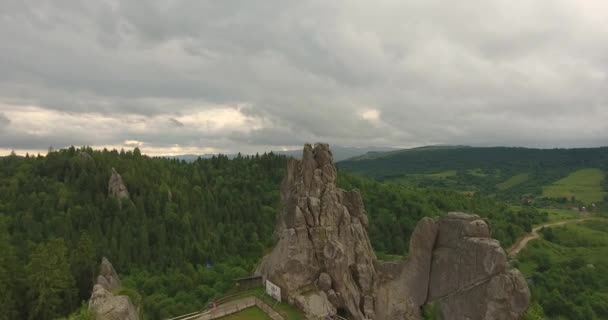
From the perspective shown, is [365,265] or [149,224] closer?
[365,265]

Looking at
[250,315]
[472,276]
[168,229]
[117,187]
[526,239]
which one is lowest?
[526,239]

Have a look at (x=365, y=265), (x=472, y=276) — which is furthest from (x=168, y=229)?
(x=472, y=276)

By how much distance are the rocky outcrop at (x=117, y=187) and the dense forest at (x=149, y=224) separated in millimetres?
2625

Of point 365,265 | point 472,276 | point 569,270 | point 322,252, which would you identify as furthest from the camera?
point 569,270

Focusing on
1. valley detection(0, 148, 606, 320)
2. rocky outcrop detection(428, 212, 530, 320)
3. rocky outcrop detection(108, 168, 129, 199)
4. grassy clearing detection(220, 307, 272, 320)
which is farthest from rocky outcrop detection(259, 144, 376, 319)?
rocky outcrop detection(108, 168, 129, 199)

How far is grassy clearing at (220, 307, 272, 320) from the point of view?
3956 cm

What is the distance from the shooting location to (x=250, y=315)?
40281mm

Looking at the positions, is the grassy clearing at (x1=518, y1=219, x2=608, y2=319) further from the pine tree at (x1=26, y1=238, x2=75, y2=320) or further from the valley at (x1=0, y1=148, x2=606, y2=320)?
the pine tree at (x1=26, y1=238, x2=75, y2=320)

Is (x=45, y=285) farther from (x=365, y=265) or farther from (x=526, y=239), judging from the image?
(x=526, y=239)

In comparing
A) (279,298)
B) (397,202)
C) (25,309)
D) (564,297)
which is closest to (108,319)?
(279,298)

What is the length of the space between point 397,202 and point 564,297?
60851mm

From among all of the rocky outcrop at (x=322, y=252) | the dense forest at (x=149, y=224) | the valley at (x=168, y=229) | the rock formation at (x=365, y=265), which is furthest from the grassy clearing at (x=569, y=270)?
the rock formation at (x=365, y=265)

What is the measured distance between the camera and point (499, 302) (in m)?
25.0

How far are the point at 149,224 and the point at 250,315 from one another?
74.1 meters
